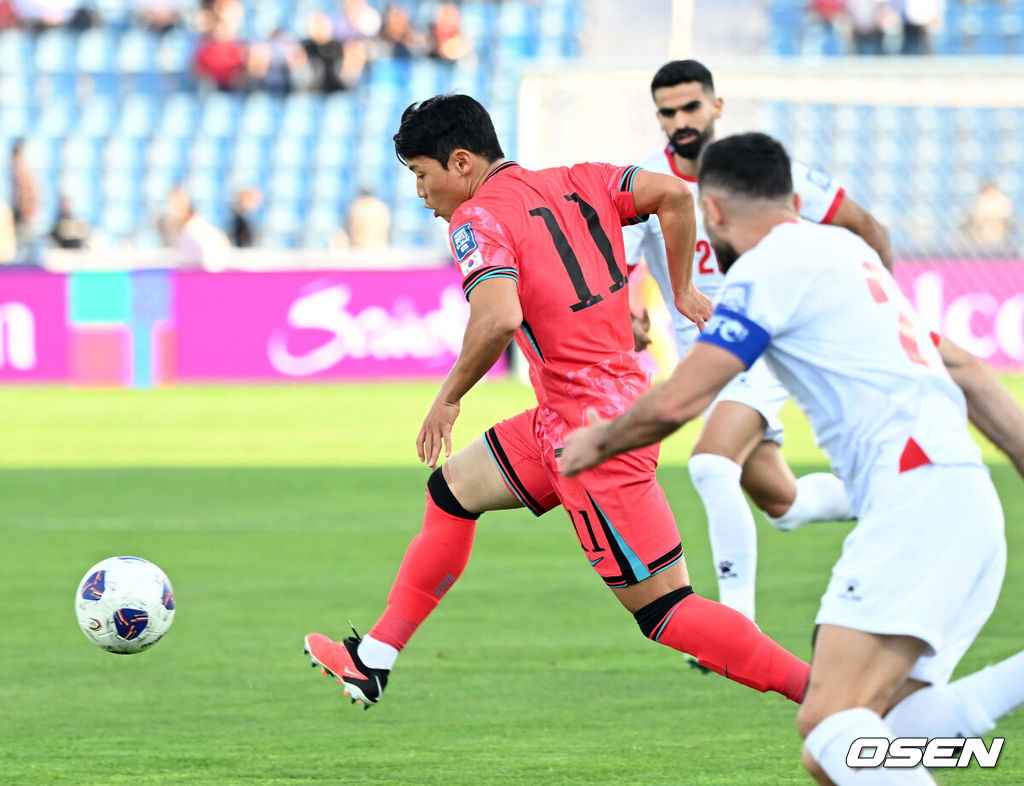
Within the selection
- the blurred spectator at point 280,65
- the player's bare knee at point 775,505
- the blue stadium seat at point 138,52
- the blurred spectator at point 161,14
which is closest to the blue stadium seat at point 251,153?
the blurred spectator at point 280,65

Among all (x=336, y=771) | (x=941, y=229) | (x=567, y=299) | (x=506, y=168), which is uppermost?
(x=506, y=168)

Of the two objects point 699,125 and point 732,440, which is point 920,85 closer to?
point 699,125

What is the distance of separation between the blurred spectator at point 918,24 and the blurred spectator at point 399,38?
6920mm

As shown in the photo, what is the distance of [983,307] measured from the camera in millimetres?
18641

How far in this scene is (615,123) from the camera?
63.3 feet

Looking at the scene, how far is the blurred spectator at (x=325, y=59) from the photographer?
23750 mm

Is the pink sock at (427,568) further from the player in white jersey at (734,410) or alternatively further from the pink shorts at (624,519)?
the player in white jersey at (734,410)

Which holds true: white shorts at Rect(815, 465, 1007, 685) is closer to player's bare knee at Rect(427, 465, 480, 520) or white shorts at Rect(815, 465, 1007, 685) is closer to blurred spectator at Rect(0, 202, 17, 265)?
player's bare knee at Rect(427, 465, 480, 520)

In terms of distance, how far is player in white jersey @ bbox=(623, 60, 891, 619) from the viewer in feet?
19.5

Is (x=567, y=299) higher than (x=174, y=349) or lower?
higher

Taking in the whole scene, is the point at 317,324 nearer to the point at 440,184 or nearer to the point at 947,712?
the point at 440,184

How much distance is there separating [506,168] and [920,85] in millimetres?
15593

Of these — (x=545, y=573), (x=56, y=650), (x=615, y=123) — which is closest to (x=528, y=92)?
(x=615, y=123)

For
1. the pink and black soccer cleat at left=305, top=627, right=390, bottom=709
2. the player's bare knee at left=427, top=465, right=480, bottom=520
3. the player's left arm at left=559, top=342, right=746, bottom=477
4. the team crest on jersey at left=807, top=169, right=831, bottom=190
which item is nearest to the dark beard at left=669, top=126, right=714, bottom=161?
the team crest on jersey at left=807, top=169, right=831, bottom=190
